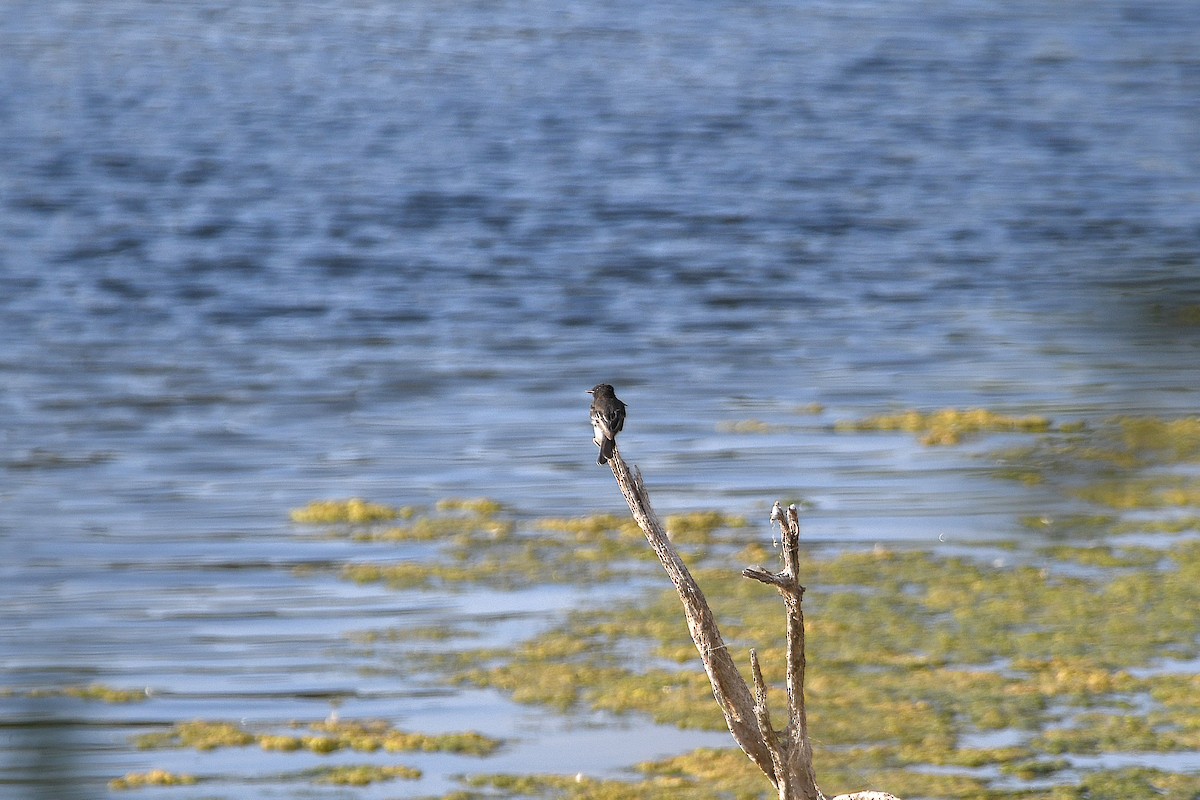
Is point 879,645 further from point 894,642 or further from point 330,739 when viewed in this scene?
point 330,739

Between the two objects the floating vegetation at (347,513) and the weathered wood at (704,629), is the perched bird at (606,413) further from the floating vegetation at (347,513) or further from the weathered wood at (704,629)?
the floating vegetation at (347,513)

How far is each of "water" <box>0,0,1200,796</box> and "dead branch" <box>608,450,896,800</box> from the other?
558 millimetres

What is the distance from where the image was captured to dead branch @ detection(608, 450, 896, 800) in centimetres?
147

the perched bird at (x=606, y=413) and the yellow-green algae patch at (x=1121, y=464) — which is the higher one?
the perched bird at (x=606, y=413)

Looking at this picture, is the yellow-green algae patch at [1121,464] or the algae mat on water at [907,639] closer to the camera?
the yellow-green algae patch at [1121,464]

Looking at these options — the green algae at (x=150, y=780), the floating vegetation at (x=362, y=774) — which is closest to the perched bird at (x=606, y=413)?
the floating vegetation at (x=362, y=774)

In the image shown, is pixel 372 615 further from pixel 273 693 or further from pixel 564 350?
pixel 564 350

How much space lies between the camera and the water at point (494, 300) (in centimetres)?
478

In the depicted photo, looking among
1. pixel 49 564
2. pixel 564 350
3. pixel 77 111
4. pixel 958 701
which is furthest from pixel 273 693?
pixel 77 111

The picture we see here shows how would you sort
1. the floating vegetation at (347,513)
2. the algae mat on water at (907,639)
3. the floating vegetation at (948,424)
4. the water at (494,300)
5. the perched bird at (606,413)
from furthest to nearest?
the floating vegetation at (948,424)
the floating vegetation at (347,513)
the water at (494,300)
the algae mat on water at (907,639)
the perched bird at (606,413)

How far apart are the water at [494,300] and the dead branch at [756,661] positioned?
0.56m

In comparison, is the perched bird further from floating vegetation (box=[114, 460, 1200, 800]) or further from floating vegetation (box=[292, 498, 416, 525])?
floating vegetation (box=[292, 498, 416, 525])

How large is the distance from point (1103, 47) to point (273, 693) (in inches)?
643

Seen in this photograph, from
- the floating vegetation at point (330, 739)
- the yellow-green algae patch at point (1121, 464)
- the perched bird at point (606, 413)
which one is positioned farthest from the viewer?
the floating vegetation at point (330, 739)
